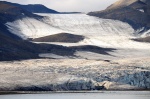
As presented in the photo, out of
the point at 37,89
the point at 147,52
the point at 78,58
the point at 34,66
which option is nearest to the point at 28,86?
the point at 37,89

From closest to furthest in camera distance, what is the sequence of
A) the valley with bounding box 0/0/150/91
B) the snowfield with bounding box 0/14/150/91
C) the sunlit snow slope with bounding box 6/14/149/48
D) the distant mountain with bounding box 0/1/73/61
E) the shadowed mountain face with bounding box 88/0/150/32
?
1. the snowfield with bounding box 0/14/150/91
2. the valley with bounding box 0/0/150/91
3. the distant mountain with bounding box 0/1/73/61
4. the sunlit snow slope with bounding box 6/14/149/48
5. the shadowed mountain face with bounding box 88/0/150/32

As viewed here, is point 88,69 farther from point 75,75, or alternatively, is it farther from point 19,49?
point 19,49

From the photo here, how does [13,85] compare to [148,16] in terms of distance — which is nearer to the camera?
[13,85]

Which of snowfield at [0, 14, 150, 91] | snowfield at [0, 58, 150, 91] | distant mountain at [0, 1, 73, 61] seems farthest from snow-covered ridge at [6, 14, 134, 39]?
snowfield at [0, 58, 150, 91]

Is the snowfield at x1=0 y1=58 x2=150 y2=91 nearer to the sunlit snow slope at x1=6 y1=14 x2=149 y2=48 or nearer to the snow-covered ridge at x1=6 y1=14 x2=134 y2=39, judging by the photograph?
the sunlit snow slope at x1=6 y1=14 x2=149 y2=48

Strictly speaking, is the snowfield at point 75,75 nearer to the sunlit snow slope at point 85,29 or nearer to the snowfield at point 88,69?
the snowfield at point 88,69

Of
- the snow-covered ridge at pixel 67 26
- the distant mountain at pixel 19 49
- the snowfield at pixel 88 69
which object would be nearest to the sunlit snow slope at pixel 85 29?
the snow-covered ridge at pixel 67 26

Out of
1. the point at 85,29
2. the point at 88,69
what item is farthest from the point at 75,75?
the point at 85,29

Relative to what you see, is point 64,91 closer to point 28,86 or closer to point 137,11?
point 28,86
